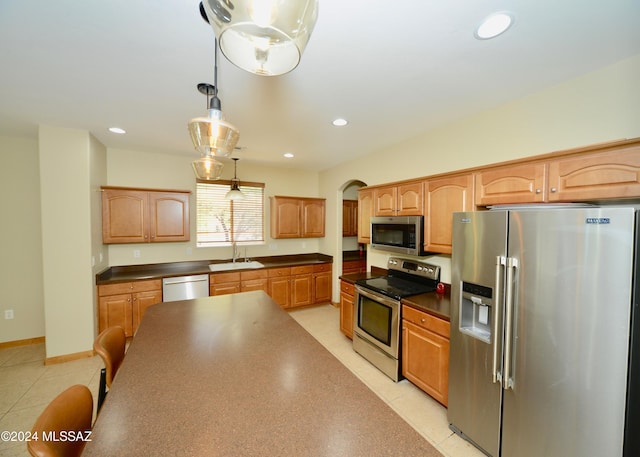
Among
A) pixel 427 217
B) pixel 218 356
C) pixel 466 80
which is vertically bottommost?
pixel 218 356

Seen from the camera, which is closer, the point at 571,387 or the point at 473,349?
the point at 571,387

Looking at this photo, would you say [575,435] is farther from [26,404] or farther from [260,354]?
[26,404]

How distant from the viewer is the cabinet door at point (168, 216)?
3588mm

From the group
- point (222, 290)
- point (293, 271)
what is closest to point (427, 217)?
point (293, 271)

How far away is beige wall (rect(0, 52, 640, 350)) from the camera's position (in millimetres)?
1745

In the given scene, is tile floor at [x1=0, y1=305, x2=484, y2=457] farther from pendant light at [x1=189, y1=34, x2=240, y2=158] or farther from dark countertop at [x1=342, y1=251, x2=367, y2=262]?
pendant light at [x1=189, y1=34, x2=240, y2=158]

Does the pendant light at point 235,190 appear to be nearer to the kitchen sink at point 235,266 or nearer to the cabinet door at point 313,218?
the kitchen sink at point 235,266

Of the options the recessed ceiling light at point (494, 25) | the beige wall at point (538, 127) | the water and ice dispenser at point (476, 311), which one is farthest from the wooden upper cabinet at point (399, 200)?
the recessed ceiling light at point (494, 25)

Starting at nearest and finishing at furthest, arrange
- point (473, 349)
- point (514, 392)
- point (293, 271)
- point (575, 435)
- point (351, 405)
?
point (351, 405), point (575, 435), point (514, 392), point (473, 349), point (293, 271)

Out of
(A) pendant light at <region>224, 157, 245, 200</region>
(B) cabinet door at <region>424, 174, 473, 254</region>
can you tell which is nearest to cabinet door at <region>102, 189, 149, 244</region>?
(A) pendant light at <region>224, 157, 245, 200</region>

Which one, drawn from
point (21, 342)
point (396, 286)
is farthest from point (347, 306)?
point (21, 342)

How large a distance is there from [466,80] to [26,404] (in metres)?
4.57

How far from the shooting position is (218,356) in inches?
53.0

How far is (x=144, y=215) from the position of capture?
3.52m
